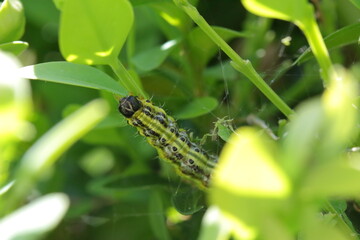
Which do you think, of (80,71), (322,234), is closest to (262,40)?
(80,71)

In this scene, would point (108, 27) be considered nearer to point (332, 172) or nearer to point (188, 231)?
point (332, 172)

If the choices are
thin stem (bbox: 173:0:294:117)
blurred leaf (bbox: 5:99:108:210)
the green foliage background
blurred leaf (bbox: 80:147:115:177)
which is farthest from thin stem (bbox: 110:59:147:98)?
blurred leaf (bbox: 80:147:115:177)

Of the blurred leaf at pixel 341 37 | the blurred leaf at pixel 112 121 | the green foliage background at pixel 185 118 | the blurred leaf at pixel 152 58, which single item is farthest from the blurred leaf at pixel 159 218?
the blurred leaf at pixel 341 37

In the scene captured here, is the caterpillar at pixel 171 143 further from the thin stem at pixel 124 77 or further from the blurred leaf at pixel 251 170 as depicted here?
the blurred leaf at pixel 251 170

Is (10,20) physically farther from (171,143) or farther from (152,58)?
(171,143)

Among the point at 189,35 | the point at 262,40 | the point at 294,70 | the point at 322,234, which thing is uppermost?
the point at 322,234

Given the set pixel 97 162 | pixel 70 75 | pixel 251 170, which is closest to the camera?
pixel 251 170

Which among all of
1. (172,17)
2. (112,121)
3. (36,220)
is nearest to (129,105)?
(112,121)
